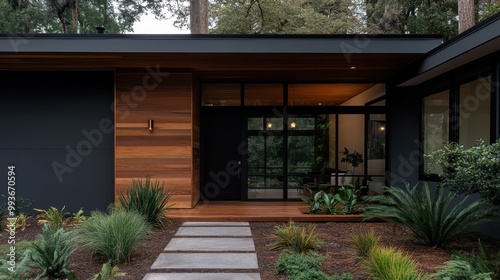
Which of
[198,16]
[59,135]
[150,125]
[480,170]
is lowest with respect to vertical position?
[480,170]

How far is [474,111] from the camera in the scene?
21.6 ft

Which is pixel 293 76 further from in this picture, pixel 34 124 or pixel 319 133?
pixel 34 124

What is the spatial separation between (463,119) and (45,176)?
25.9ft

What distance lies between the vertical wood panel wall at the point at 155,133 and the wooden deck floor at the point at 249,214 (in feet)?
1.79

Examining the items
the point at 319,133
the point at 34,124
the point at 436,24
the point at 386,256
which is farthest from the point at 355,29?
the point at 386,256

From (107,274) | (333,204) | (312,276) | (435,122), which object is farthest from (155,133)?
(435,122)

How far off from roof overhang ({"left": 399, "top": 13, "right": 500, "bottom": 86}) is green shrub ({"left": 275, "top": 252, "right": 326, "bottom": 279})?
134 inches

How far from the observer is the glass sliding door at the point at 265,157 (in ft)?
31.4

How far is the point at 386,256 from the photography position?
3.76 m

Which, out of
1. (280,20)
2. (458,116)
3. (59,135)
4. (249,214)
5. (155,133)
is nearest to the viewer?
(458,116)

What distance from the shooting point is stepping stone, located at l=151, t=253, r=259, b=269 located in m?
4.64

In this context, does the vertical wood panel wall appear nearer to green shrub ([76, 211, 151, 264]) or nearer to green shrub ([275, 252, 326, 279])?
green shrub ([76, 211, 151, 264])

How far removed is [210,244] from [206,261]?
0.90m

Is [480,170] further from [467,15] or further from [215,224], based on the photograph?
[467,15]
